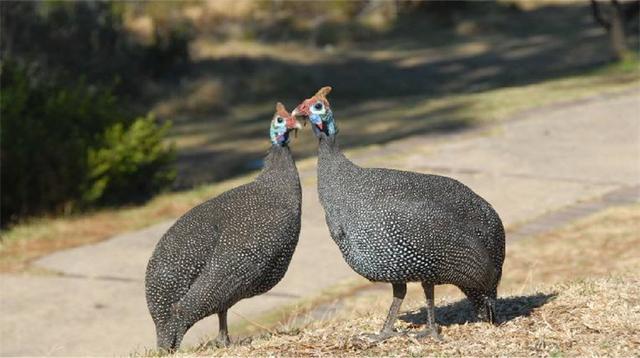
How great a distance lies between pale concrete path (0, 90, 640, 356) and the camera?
30.7 ft

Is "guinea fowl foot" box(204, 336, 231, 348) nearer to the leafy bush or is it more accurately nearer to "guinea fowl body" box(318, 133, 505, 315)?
"guinea fowl body" box(318, 133, 505, 315)

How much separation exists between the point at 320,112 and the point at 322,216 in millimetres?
5304

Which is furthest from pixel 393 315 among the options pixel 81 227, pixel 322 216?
pixel 81 227

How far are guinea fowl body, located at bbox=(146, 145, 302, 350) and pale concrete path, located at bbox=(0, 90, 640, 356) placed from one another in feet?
6.03

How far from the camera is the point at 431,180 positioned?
6.97m

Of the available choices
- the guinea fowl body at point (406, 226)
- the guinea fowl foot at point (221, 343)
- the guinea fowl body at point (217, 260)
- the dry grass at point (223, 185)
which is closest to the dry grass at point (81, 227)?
the dry grass at point (223, 185)

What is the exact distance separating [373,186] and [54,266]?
4.98m

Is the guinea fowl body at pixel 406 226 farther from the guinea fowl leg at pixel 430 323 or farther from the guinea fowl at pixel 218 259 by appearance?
the guinea fowl at pixel 218 259

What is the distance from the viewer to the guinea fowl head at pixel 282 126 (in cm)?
730

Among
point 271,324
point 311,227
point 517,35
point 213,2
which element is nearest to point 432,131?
point 311,227

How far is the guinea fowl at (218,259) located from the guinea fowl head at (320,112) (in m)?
0.41

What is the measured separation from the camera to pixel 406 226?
21.5ft

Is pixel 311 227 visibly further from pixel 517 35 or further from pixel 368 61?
pixel 517 35

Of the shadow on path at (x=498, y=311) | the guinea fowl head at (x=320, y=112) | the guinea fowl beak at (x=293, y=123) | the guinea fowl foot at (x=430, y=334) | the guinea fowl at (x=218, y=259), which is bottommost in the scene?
the shadow on path at (x=498, y=311)
